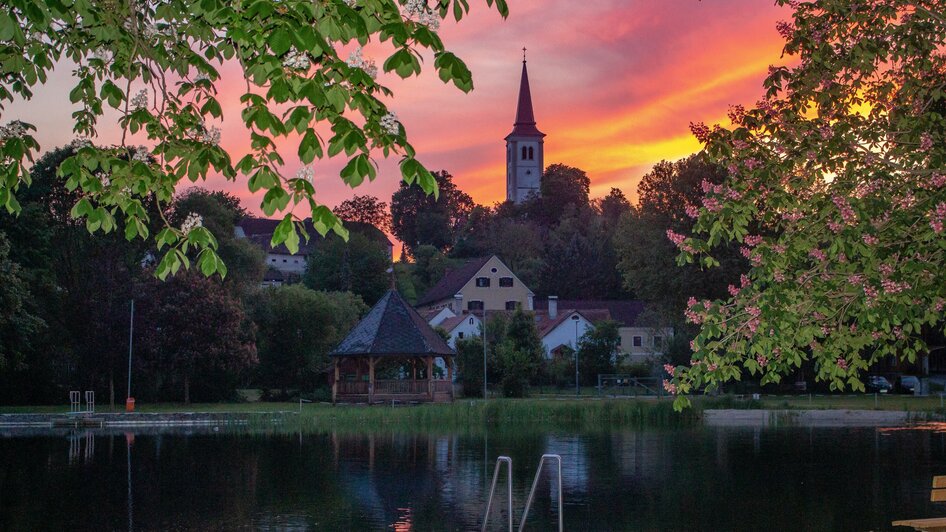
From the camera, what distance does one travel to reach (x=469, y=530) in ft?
66.3

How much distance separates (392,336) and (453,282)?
131 ft

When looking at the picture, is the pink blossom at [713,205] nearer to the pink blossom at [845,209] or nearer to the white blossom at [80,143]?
the pink blossom at [845,209]

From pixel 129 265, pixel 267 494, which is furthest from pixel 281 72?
pixel 129 265

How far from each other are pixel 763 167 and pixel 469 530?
1083 cm

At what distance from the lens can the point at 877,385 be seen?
6197cm

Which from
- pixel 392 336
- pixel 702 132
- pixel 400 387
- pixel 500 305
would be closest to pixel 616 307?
pixel 500 305

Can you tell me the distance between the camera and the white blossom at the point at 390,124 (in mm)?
6309

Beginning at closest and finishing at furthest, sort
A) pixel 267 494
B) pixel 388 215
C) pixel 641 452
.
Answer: pixel 267 494 < pixel 641 452 < pixel 388 215

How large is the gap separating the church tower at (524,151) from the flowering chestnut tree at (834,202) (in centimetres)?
13264

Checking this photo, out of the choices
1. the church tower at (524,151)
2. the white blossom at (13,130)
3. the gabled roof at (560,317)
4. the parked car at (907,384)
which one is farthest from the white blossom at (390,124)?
the church tower at (524,151)

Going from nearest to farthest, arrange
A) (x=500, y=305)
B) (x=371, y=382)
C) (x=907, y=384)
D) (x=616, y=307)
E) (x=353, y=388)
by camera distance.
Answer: (x=371, y=382) < (x=353, y=388) < (x=907, y=384) < (x=616, y=307) < (x=500, y=305)

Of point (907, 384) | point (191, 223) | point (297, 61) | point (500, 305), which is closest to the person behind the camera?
point (297, 61)

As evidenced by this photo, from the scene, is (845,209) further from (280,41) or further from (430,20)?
(280,41)

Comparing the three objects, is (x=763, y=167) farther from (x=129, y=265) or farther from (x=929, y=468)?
(x=129, y=265)
